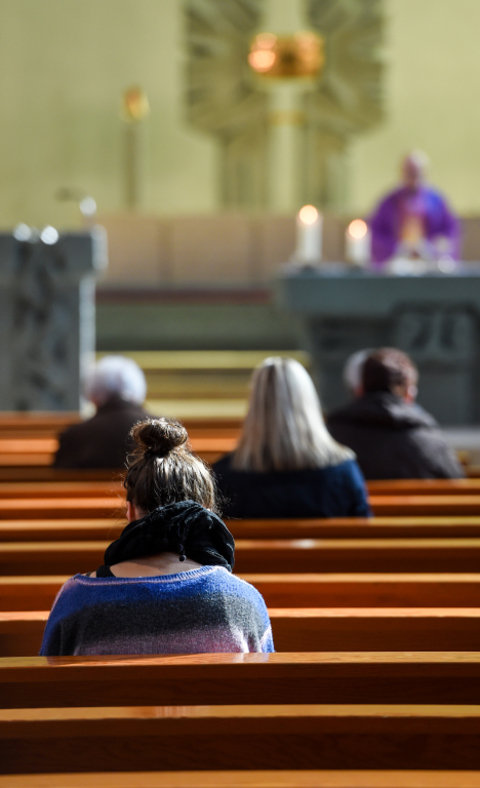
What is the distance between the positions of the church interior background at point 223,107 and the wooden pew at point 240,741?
417 inches

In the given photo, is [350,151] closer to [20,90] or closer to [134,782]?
[20,90]

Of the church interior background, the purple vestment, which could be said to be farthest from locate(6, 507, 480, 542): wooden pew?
the church interior background

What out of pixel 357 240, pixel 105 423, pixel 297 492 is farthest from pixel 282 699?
pixel 357 240

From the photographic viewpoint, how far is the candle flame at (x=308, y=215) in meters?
6.15

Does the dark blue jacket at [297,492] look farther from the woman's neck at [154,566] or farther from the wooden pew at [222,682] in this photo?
the wooden pew at [222,682]

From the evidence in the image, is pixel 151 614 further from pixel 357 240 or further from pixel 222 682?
pixel 357 240

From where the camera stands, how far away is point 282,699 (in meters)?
1.76

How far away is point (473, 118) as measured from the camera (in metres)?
12.7

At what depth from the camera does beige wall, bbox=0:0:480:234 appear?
12.3 metres

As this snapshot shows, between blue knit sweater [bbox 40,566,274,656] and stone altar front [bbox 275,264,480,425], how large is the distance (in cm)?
455

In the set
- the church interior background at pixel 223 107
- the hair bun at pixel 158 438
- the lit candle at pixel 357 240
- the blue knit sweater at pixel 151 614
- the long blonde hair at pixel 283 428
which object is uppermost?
the church interior background at pixel 223 107

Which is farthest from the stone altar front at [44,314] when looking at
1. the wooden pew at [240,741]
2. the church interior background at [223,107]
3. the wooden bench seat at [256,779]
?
the church interior background at [223,107]

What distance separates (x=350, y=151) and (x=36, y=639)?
1068 cm

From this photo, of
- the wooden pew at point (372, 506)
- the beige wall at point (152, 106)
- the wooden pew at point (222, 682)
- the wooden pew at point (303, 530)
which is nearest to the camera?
the wooden pew at point (222, 682)
